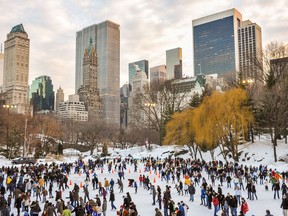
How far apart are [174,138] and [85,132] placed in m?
39.7

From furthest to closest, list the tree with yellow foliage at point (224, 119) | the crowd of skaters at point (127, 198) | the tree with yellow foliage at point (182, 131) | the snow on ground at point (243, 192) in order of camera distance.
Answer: the tree with yellow foliage at point (182, 131)
the tree with yellow foliage at point (224, 119)
the snow on ground at point (243, 192)
the crowd of skaters at point (127, 198)

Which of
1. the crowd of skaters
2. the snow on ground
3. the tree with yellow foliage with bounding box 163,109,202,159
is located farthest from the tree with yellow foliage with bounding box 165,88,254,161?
the crowd of skaters

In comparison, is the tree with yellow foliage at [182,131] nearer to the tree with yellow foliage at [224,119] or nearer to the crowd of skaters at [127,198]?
the tree with yellow foliage at [224,119]

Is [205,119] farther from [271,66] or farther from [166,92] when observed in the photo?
[166,92]

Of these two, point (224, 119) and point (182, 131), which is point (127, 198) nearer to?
point (224, 119)

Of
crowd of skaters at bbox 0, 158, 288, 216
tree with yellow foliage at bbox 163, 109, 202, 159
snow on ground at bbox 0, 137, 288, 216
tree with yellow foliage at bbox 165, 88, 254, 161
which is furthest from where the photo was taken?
tree with yellow foliage at bbox 163, 109, 202, 159

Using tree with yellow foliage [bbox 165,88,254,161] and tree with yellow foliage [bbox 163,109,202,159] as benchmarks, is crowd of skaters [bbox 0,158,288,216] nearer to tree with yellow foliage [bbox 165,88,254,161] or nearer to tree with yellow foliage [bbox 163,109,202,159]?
tree with yellow foliage [bbox 165,88,254,161]

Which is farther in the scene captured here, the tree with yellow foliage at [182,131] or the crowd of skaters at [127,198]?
the tree with yellow foliage at [182,131]

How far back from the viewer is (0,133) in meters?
55.1

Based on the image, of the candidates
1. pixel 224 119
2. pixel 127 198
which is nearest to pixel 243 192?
pixel 127 198

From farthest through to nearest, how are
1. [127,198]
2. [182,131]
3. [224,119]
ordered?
[182,131] < [224,119] < [127,198]

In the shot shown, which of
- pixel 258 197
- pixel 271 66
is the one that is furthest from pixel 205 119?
pixel 258 197

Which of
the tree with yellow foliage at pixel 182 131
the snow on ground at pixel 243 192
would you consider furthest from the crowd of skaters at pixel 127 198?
the tree with yellow foliage at pixel 182 131

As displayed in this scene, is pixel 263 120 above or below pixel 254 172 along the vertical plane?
above
